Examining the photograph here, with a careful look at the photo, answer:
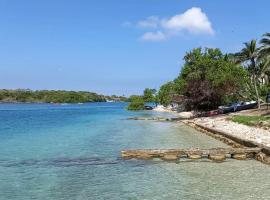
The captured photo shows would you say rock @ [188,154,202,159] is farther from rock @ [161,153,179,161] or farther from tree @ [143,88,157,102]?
tree @ [143,88,157,102]

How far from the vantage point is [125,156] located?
2309cm

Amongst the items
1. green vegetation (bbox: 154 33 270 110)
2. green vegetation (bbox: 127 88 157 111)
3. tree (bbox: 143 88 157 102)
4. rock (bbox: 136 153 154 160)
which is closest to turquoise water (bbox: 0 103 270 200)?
rock (bbox: 136 153 154 160)

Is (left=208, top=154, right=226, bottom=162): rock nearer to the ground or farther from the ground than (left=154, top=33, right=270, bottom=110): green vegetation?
nearer to the ground

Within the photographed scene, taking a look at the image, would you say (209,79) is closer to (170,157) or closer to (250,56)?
(250,56)

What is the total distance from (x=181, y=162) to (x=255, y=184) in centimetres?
615

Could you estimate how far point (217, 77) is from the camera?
61.1 m

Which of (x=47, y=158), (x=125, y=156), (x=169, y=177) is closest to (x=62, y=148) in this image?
(x=47, y=158)

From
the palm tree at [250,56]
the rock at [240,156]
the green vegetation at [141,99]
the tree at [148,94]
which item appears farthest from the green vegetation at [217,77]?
the tree at [148,94]

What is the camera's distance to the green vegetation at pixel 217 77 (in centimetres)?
6191

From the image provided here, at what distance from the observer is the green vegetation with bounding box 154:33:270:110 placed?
203 ft

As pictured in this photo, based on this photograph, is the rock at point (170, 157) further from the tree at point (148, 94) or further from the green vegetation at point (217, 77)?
the tree at point (148, 94)

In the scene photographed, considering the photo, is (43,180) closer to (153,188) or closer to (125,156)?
(153,188)

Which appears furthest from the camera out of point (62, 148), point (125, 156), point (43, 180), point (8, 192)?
point (62, 148)

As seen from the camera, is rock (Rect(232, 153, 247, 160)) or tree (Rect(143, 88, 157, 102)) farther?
tree (Rect(143, 88, 157, 102))
